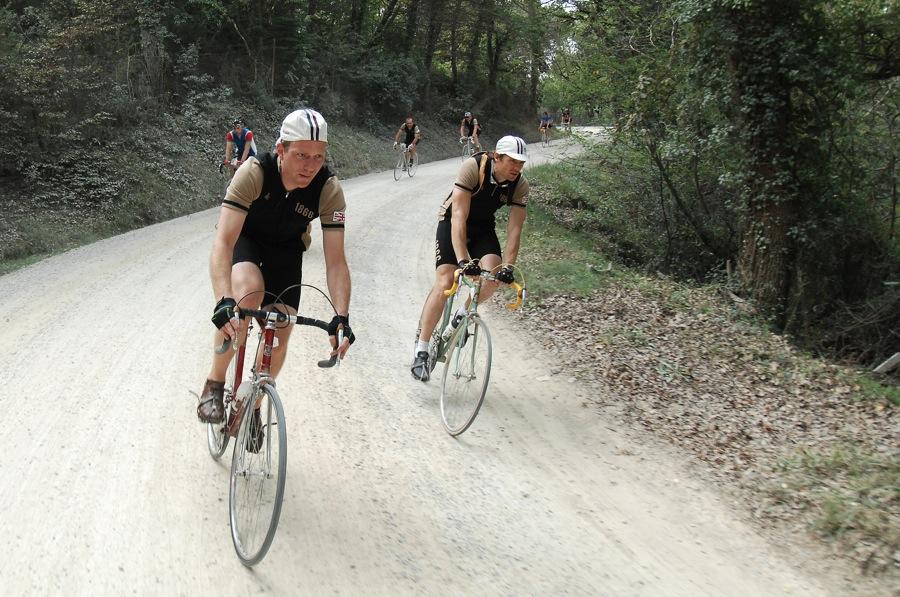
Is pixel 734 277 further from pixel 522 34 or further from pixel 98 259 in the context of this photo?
pixel 522 34

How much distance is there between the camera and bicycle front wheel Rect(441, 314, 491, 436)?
5.28 m

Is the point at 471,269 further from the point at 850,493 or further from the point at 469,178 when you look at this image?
the point at 850,493

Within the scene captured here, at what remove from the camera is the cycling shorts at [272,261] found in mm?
4191

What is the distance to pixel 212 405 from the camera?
416 cm

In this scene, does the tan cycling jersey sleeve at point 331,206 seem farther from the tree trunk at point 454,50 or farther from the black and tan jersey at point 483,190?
the tree trunk at point 454,50

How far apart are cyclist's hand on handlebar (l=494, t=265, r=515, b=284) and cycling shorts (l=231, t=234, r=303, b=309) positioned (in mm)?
1660

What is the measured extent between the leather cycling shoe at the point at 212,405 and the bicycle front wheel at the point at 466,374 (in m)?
1.91

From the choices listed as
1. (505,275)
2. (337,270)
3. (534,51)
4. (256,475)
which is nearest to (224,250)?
(337,270)

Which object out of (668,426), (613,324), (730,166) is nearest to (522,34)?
(730,166)

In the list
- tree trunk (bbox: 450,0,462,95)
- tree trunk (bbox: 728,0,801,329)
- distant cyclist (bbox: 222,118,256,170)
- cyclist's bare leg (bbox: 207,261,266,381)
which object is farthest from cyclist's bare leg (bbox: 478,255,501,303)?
tree trunk (bbox: 450,0,462,95)

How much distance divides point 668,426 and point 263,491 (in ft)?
12.1

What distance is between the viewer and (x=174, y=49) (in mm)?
22234

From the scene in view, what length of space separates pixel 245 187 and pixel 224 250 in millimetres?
401

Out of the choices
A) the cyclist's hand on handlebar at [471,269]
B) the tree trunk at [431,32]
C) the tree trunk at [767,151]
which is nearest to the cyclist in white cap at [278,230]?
the cyclist's hand on handlebar at [471,269]
